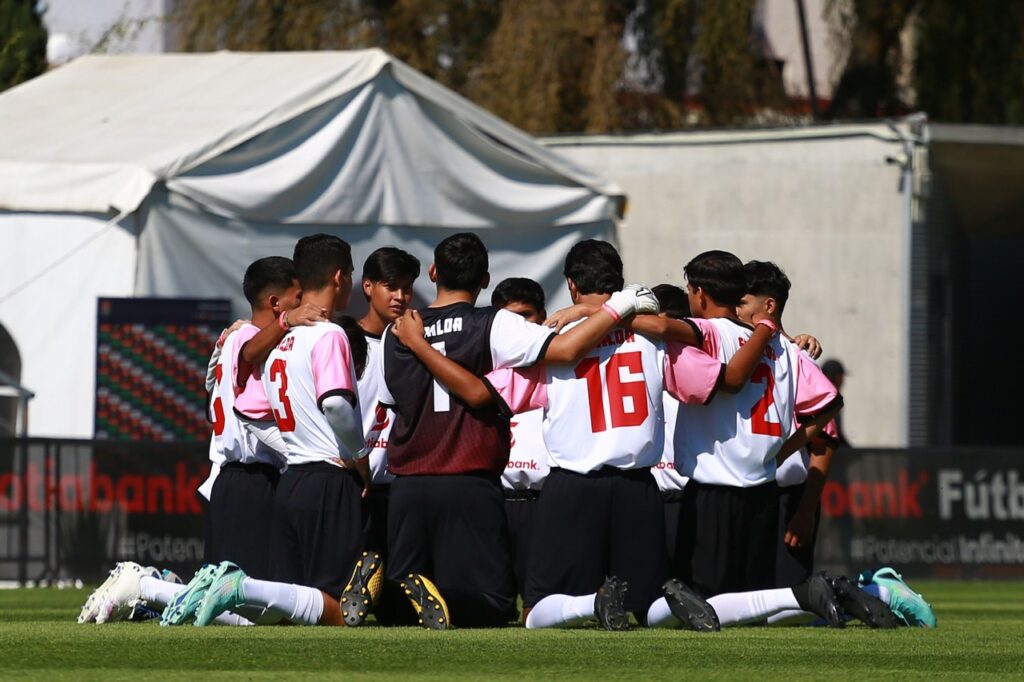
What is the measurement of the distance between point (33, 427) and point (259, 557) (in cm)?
764

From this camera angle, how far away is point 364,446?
9438mm

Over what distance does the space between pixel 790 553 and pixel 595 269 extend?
2.01 meters

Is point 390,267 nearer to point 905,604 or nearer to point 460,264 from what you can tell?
point 460,264

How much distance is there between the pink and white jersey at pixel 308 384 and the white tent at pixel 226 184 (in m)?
7.34

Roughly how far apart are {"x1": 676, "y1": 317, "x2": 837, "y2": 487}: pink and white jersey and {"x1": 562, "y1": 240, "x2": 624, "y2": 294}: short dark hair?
460mm

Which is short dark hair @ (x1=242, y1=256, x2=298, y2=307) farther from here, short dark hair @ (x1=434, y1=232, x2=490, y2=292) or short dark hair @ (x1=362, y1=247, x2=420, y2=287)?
short dark hair @ (x1=434, y1=232, x2=490, y2=292)

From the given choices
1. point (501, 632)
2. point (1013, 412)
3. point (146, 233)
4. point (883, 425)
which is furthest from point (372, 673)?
point (1013, 412)

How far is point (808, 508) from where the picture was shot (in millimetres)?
10258

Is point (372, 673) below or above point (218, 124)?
below

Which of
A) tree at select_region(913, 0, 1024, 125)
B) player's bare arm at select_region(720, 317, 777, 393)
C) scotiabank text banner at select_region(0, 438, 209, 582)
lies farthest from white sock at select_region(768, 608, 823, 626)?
tree at select_region(913, 0, 1024, 125)

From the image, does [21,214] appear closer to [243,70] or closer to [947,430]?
[243,70]

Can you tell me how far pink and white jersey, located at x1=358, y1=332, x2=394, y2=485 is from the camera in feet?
33.2

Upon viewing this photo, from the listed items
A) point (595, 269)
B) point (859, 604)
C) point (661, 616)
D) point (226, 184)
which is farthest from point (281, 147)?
point (859, 604)

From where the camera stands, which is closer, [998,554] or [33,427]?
[33,427]
